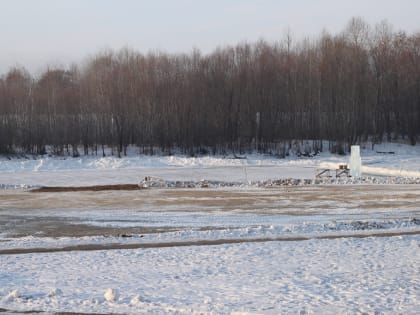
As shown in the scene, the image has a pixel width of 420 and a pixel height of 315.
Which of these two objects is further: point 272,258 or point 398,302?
Answer: point 272,258

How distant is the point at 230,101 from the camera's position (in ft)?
222

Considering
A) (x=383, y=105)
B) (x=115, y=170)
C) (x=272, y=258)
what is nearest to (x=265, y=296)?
(x=272, y=258)

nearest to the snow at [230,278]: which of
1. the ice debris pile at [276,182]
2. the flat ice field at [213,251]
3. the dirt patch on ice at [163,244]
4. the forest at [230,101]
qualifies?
the flat ice field at [213,251]

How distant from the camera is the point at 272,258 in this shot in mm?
11625

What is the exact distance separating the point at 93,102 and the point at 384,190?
4589 cm

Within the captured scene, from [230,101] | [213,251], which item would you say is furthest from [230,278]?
[230,101]

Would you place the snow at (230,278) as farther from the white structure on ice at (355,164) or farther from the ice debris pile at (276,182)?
the white structure on ice at (355,164)

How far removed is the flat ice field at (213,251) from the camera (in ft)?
27.8

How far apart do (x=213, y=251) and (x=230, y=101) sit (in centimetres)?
5581

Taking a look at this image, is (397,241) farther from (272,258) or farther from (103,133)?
(103,133)

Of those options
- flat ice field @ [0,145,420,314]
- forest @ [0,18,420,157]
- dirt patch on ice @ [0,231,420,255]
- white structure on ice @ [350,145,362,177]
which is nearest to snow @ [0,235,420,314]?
flat ice field @ [0,145,420,314]

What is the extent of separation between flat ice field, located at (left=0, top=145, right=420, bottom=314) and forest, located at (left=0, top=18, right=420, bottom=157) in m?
35.0

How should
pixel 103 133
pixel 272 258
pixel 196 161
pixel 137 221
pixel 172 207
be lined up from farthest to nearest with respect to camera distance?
pixel 103 133 < pixel 196 161 < pixel 172 207 < pixel 137 221 < pixel 272 258

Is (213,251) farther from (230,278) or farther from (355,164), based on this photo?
(355,164)
